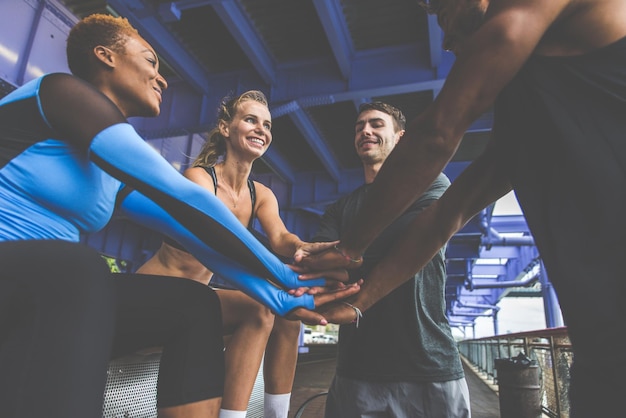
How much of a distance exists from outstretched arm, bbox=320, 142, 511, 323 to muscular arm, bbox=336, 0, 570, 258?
326 mm

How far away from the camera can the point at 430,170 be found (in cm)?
108

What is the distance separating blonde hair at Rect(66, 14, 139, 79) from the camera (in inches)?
54.8

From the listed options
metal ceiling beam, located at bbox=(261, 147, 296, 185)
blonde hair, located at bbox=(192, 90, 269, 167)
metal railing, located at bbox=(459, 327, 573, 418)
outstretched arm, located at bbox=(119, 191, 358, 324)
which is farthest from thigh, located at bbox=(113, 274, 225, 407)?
metal ceiling beam, located at bbox=(261, 147, 296, 185)

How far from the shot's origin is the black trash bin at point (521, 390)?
204 inches

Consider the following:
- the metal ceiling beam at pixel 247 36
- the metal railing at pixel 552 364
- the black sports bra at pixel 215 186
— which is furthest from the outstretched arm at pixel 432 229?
the metal ceiling beam at pixel 247 36

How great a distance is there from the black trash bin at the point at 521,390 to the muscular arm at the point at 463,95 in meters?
5.31

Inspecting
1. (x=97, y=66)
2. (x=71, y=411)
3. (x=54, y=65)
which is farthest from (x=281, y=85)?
(x=71, y=411)

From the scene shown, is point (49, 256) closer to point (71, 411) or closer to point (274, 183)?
point (71, 411)

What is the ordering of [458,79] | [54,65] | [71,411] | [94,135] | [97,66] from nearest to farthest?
[71,411]
[458,79]
[94,135]
[97,66]
[54,65]

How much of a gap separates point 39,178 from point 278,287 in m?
0.96

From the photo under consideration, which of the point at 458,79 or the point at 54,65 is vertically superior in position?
the point at 54,65

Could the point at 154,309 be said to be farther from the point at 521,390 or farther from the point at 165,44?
the point at 165,44

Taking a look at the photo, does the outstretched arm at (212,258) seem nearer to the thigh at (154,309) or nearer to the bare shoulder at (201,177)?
the thigh at (154,309)

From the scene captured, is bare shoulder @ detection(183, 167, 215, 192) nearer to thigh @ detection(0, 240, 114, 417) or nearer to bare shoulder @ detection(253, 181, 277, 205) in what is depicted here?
bare shoulder @ detection(253, 181, 277, 205)
